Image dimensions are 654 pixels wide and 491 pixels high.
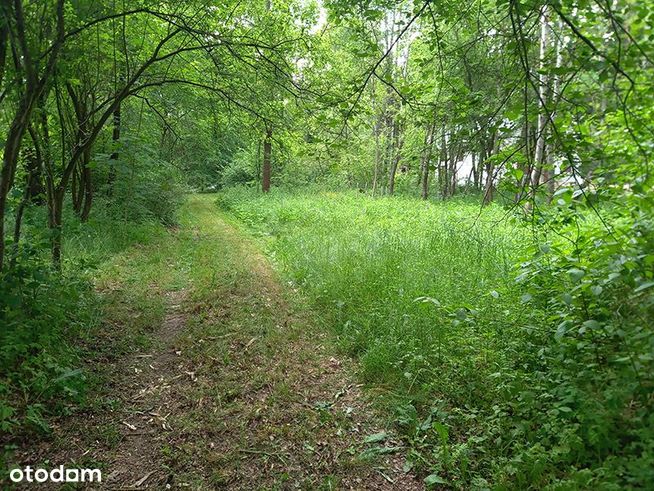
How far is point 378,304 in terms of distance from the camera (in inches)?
214

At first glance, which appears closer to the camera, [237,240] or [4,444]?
[4,444]

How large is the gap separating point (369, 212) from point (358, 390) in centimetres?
964

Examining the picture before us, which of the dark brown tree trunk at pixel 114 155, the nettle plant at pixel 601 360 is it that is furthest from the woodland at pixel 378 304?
the dark brown tree trunk at pixel 114 155

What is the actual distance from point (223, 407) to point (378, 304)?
257cm

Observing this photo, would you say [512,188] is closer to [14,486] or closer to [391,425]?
[391,425]

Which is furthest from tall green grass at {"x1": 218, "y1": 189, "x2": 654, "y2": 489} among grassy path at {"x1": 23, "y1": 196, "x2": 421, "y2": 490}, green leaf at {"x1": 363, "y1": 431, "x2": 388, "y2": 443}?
grassy path at {"x1": 23, "y1": 196, "x2": 421, "y2": 490}

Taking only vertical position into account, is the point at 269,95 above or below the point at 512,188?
above

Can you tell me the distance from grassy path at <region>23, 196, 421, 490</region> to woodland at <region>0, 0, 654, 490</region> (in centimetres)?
3

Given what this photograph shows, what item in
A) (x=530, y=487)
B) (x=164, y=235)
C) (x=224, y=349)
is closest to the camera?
(x=530, y=487)

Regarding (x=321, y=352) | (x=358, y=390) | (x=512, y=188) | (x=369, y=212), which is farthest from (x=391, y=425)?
(x=369, y=212)

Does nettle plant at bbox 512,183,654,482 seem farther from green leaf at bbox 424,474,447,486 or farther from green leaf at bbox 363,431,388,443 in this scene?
green leaf at bbox 363,431,388,443

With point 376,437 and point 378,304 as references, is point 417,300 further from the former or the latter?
point 378,304

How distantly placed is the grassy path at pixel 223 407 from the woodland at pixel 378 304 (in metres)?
0.03

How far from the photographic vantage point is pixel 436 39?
372cm
